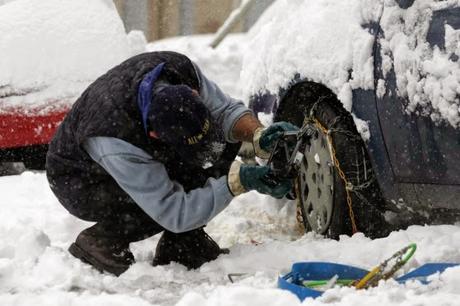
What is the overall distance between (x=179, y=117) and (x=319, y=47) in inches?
38.6

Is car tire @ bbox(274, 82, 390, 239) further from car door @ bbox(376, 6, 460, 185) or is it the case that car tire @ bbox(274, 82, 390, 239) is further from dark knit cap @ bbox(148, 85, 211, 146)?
dark knit cap @ bbox(148, 85, 211, 146)

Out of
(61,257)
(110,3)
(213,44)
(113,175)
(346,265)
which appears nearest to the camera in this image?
(346,265)

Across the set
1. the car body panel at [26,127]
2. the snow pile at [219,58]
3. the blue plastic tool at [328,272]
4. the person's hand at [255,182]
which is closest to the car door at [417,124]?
the blue plastic tool at [328,272]

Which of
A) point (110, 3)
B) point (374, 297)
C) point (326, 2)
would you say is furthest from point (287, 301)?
point (110, 3)

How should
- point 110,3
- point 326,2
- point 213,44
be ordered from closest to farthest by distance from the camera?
point 326,2
point 110,3
point 213,44

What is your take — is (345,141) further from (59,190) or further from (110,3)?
(110,3)

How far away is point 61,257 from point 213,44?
9720mm

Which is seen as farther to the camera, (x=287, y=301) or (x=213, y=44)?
(x=213, y=44)

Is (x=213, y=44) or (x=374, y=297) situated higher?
(x=374, y=297)

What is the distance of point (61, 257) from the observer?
387cm

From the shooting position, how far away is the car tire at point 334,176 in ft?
12.5

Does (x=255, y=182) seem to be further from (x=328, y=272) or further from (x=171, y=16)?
(x=171, y=16)

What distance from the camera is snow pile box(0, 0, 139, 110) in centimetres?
638

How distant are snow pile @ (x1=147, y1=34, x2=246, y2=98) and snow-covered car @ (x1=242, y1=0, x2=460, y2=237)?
5.70 meters
